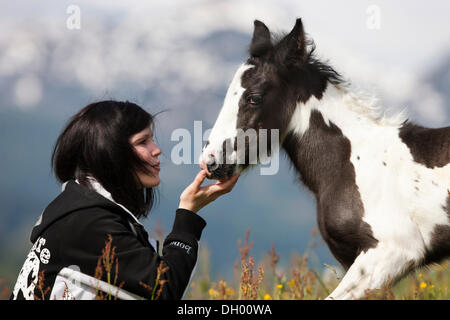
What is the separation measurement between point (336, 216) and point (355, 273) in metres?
0.40

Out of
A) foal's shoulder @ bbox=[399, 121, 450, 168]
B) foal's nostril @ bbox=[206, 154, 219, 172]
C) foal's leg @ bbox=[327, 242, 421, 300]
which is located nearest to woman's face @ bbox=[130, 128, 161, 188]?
foal's nostril @ bbox=[206, 154, 219, 172]

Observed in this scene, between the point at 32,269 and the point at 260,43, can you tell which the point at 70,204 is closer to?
the point at 32,269

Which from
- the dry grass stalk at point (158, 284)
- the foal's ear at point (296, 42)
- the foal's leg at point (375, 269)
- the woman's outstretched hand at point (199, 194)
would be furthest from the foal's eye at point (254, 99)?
the dry grass stalk at point (158, 284)

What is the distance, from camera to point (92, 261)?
2.58 meters

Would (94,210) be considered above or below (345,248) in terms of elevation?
above

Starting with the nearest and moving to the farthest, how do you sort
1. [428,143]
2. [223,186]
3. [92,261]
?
[92,261] < [223,186] < [428,143]

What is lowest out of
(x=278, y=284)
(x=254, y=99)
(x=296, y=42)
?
(x=278, y=284)

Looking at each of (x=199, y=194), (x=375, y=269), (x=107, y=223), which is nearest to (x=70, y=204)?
(x=107, y=223)

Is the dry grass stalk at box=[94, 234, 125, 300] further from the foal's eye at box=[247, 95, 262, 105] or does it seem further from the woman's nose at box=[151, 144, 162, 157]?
the foal's eye at box=[247, 95, 262, 105]

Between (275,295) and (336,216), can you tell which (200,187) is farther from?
(275,295)

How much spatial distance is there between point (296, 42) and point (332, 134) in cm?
77

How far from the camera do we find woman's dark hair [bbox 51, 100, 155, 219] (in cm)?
293

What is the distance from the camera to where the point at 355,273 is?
10.3ft

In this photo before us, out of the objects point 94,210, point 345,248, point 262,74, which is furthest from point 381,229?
point 94,210
